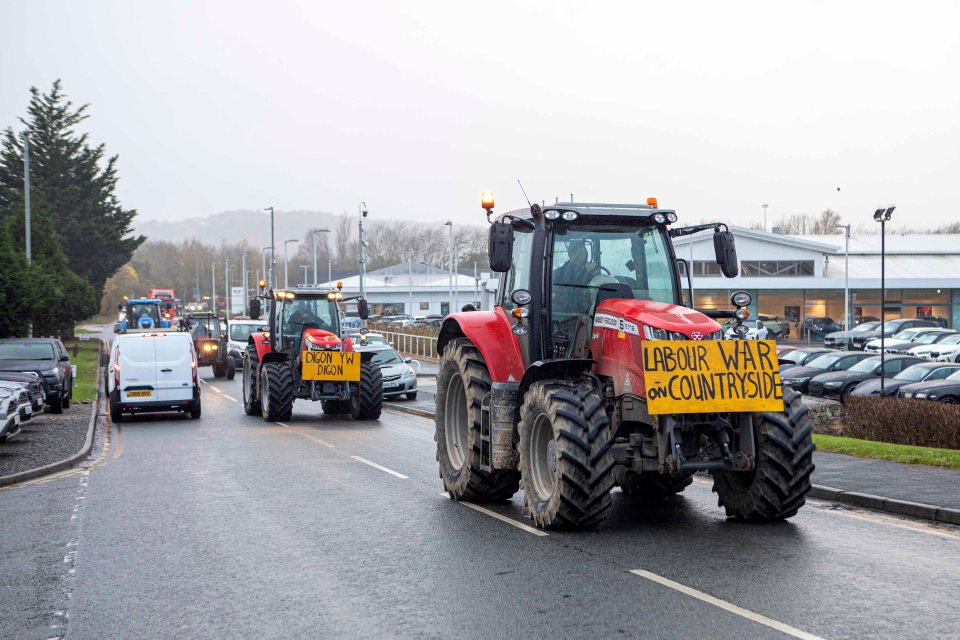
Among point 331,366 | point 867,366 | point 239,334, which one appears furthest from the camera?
point 239,334

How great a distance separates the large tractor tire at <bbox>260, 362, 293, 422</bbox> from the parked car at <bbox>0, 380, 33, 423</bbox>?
554 cm

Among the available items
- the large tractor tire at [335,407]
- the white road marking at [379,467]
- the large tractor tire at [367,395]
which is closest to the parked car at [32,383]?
the large tractor tire at [335,407]

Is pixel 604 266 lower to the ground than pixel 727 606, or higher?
higher

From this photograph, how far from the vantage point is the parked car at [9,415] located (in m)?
17.1

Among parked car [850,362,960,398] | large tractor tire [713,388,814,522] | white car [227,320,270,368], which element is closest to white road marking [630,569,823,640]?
large tractor tire [713,388,814,522]

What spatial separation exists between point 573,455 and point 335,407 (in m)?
17.1

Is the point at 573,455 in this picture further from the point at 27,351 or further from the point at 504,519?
the point at 27,351

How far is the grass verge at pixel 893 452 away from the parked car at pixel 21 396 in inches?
510

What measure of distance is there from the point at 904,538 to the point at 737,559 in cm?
206

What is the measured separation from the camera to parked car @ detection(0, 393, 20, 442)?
17094 mm

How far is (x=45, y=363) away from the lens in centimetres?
2594

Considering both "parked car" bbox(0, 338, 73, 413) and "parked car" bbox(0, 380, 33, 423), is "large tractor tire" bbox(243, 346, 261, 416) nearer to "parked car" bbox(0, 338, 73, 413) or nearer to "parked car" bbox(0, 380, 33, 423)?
"parked car" bbox(0, 338, 73, 413)

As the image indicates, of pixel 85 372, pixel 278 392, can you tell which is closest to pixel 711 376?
pixel 278 392

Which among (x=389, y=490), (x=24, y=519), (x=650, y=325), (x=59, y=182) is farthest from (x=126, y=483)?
(x=59, y=182)
